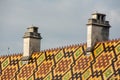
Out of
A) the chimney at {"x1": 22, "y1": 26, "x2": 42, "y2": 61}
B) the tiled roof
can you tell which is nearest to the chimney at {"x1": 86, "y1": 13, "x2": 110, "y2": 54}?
the tiled roof

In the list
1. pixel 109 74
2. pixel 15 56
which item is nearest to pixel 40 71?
pixel 15 56

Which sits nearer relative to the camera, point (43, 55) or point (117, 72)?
point (117, 72)

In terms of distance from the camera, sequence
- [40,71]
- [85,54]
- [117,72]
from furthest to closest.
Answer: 1. [40,71]
2. [85,54]
3. [117,72]

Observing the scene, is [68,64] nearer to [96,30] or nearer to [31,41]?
[96,30]

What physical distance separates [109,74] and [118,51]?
1.47m

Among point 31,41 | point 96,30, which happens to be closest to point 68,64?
point 96,30

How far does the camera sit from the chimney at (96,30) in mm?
38188


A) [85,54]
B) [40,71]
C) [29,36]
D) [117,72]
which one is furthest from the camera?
[29,36]

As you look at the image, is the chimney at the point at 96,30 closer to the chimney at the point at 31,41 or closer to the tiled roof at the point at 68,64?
the tiled roof at the point at 68,64

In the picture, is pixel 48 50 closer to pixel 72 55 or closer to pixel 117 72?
pixel 72 55

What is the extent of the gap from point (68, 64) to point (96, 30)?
2736 mm

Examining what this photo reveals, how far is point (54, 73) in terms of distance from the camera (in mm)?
39750

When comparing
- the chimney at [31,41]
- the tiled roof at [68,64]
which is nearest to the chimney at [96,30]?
the tiled roof at [68,64]

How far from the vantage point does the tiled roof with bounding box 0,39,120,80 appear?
35.8 m
